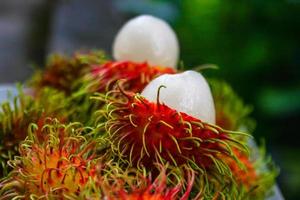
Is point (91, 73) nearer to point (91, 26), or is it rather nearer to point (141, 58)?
point (141, 58)

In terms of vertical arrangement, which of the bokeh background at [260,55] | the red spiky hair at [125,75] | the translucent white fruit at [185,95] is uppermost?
the translucent white fruit at [185,95]

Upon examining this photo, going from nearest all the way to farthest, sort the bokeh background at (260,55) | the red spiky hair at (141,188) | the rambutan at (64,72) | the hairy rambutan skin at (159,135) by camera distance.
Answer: the red spiky hair at (141,188) < the hairy rambutan skin at (159,135) < the rambutan at (64,72) < the bokeh background at (260,55)

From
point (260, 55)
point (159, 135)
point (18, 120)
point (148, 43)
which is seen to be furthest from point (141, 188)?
point (260, 55)

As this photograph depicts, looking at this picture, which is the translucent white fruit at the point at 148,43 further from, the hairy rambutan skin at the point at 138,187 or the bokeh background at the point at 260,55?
the bokeh background at the point at 260,55

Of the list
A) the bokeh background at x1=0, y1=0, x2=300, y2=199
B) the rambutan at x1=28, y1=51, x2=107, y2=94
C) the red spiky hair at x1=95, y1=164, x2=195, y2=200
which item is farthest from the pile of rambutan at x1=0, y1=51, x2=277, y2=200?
the bokeh background at x1=0, y1=0, x2=300, y2=199

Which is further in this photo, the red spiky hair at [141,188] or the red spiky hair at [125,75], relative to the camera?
the red spiky hair at [125,75]

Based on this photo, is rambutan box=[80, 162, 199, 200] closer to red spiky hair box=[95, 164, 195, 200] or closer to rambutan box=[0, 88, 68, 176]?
red spiky hair box=[95, 164, 195, 200]

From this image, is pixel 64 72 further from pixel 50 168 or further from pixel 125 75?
pixel 50 168

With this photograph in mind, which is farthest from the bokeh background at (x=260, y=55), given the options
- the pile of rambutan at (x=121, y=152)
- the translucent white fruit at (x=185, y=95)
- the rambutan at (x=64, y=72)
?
the translucent white fruit at (x=185, y=95)

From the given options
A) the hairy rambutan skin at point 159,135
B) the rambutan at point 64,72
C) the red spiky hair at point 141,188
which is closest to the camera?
the red spiky hair at point 141,188
